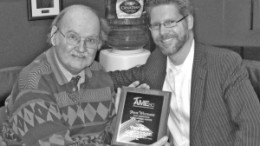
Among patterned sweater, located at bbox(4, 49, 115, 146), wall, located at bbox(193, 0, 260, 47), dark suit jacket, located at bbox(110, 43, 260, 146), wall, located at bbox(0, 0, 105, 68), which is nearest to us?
patterned sweater, located at bbox(4, 49, 115, 146)

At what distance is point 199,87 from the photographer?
1820mm

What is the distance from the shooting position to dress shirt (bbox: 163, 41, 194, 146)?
1.91 metres

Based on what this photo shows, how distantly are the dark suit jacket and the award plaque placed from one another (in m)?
0.14

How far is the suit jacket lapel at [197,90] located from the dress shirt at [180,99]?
0.18 feet

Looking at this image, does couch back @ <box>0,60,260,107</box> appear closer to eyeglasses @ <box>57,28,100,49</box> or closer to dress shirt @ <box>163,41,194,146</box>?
dress shirt @ <box>163,41,194,146</box>

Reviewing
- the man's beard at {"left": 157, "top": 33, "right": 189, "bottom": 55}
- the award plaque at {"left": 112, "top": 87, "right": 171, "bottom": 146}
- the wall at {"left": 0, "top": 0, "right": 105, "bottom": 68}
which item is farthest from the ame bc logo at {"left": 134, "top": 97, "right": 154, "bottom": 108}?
the wall at {"left": 0, "top": 0, "right": 105, "bottom": 68}

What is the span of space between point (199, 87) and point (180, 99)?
0.15 metres

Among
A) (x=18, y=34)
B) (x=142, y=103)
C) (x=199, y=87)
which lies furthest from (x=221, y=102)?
(x=18, y=34)

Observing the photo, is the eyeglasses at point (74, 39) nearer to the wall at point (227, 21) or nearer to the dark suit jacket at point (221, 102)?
the dark suit jacket at point (221, 102)

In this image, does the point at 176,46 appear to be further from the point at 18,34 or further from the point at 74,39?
the point at 18,34

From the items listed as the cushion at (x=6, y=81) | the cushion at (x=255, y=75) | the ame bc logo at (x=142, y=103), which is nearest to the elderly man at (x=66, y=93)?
the ame bc logo at (x=142, y=103)

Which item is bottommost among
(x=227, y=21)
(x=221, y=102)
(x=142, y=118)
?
(x=142, y=118)

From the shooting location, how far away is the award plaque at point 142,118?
1.84 meters

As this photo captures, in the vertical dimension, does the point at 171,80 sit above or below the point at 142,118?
above
